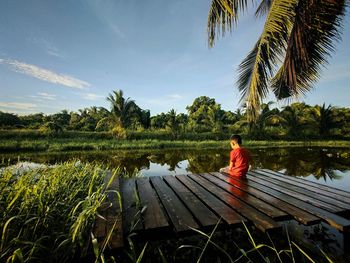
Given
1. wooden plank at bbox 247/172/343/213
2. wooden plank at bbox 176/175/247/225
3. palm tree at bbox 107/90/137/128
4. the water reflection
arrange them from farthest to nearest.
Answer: palm tree at bbox 107/90/137/128, the water reflection, wooden plank at bbox 247/172/343/213, wooden plank at bbox 176/175/247/225

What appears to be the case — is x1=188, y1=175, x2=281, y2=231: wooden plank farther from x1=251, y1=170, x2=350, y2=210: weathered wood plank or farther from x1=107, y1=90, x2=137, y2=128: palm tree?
x1=107, y1=90, x2=137, y2=128: palm tree

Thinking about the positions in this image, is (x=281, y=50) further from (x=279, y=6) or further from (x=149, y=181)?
(x=149, y=181)

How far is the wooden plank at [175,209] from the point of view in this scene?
183 cm

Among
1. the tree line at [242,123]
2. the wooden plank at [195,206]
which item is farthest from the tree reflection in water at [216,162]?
the tree line at [242,123]

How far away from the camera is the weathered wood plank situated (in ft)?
7.94

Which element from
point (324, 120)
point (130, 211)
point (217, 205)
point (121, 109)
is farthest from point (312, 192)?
point (324, 120)

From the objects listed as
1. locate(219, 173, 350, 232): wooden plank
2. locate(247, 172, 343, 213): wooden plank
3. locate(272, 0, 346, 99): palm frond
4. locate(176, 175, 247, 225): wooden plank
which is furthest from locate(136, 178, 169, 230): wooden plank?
locate(272, 0, 346, 99): palm frond

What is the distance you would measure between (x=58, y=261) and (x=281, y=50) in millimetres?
3789

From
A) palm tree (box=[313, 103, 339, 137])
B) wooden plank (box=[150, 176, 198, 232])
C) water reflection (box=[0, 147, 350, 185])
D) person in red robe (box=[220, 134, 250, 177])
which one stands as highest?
palm tree (box=[313, 103, 339, 137])

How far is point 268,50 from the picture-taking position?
9.37ft

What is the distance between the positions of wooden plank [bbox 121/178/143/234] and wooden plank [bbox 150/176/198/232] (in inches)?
12.6

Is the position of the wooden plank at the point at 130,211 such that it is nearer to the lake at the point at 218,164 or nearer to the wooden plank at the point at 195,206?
the wooden plank at the point at 195,206

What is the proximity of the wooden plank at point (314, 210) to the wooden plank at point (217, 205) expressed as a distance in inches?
31.6

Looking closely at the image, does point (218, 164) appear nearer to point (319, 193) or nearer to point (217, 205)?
point (319, 193)
